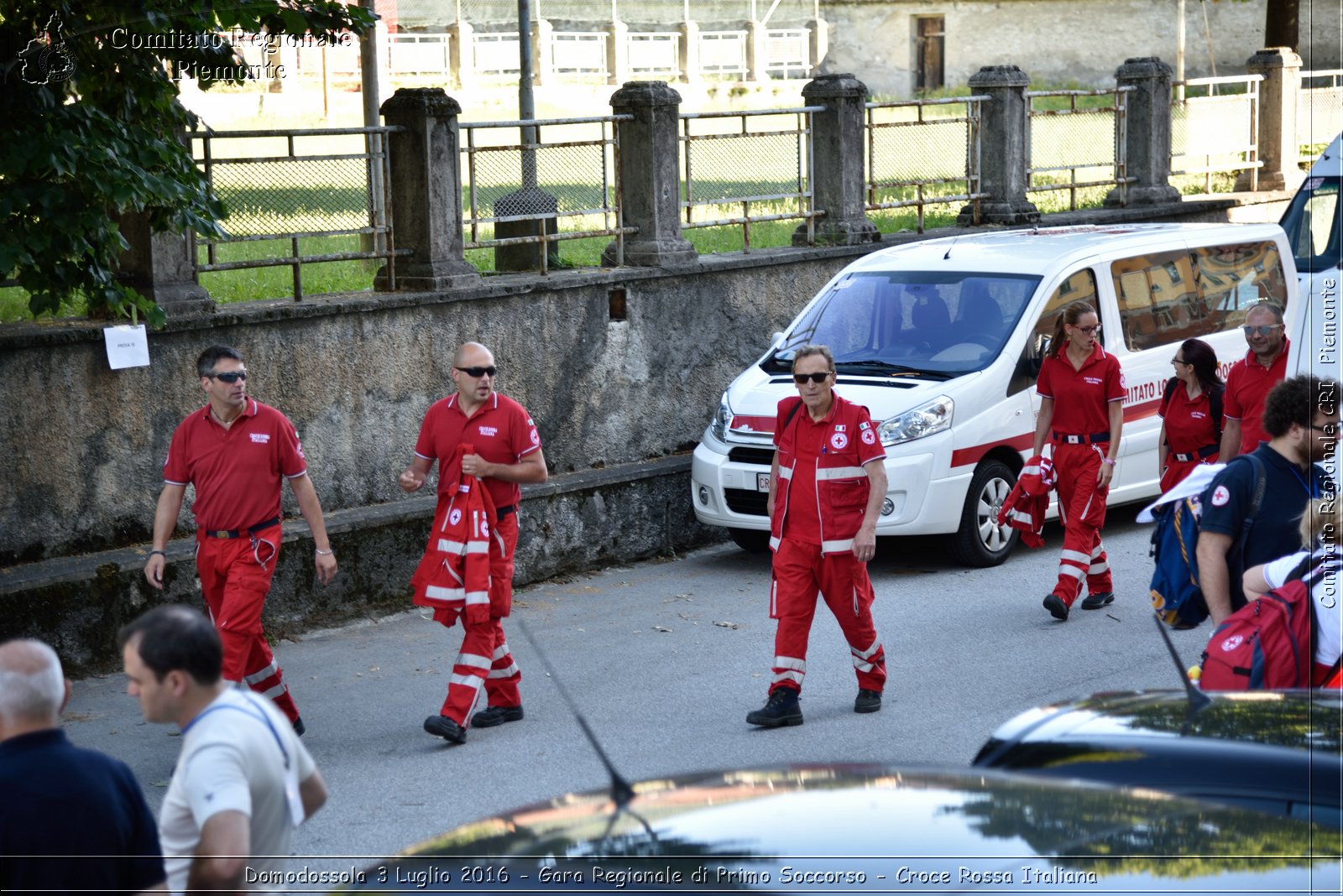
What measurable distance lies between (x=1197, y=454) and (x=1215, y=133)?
14512 mm

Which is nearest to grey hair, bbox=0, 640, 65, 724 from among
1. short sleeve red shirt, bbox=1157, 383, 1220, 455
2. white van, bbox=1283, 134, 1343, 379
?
short sleeve red shirt, bbox=1157, 383, 1220, 455

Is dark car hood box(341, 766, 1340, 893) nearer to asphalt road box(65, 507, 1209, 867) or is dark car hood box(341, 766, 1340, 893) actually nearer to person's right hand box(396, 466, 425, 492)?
asphalt road box(65, 507, 1209, 867)

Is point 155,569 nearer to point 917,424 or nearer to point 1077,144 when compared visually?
point 917,424

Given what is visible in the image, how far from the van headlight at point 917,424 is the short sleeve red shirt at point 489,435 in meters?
3.42

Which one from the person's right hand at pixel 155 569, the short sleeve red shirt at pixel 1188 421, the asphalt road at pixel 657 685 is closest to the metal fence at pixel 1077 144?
the asphalt road at pixel 657 685

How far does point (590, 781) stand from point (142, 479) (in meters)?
4.30

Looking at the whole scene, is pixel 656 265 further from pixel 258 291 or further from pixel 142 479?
pixel 142 479

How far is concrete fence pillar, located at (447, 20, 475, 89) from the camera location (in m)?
35.1

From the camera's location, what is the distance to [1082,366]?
9.97 meters

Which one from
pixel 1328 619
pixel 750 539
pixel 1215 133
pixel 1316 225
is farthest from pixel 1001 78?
pixel 1328 619

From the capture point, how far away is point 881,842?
9.59ft

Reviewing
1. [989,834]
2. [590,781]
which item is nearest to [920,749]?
[590,781]

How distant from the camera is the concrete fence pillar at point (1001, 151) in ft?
59.0

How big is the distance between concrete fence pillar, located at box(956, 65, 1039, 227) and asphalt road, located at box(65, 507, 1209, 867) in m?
7.31
